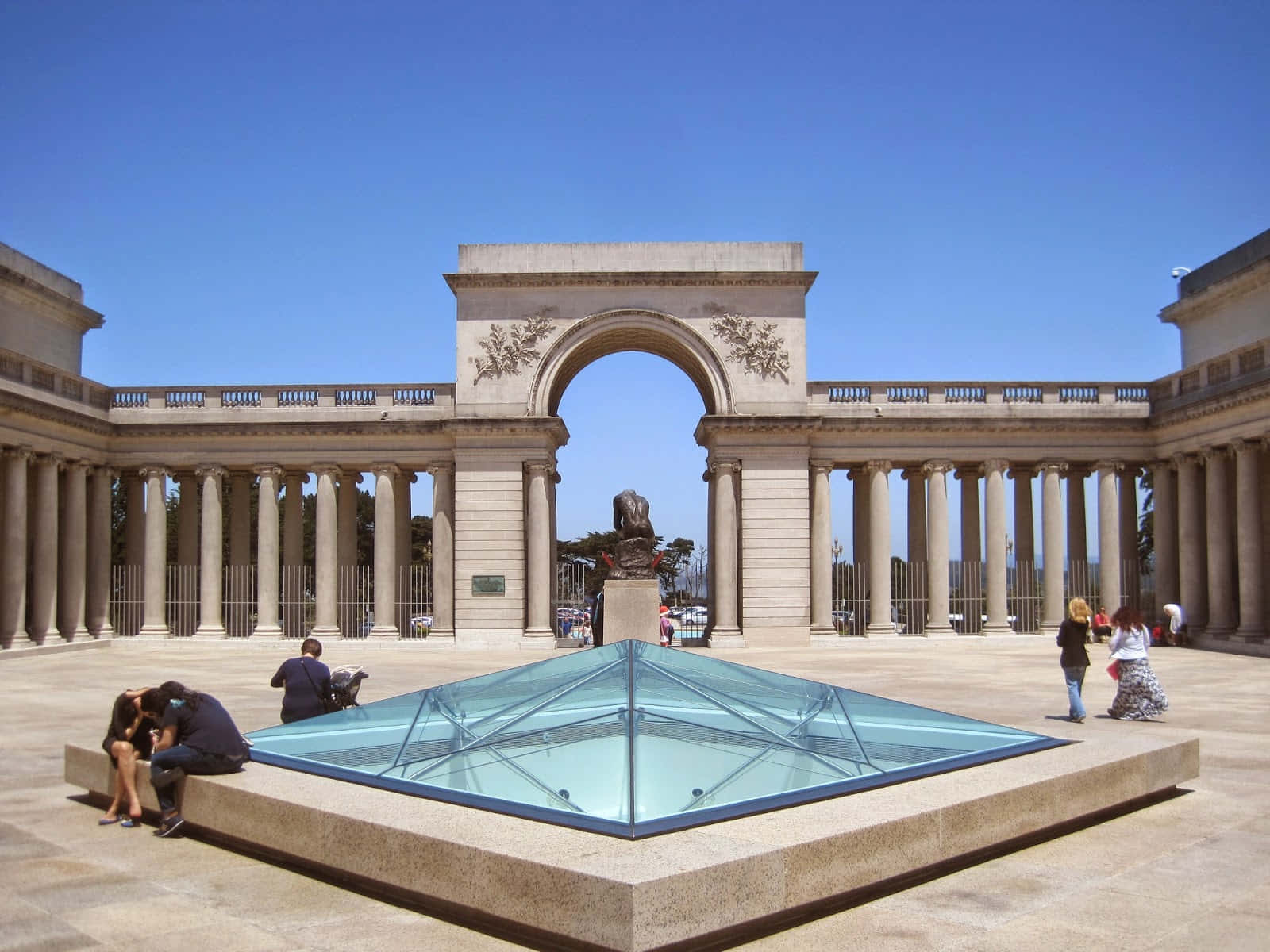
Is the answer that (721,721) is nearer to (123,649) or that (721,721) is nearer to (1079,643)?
(1079,643)

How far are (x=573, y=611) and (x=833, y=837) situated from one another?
5615 centimetres

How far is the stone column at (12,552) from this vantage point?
120 ft

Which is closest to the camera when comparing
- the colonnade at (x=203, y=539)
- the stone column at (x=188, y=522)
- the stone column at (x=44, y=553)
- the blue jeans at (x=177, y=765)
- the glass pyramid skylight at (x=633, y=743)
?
the glass pyramid skylight at (x=633, y=743)

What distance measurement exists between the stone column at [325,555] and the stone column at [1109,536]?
29.7 metres

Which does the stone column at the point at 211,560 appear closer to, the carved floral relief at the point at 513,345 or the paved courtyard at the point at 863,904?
the carved floral relief at the point at 513,345

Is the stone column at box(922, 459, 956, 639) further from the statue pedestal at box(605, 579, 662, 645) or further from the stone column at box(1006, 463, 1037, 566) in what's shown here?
the statue pedestal at box(605, 579, 662, 645)

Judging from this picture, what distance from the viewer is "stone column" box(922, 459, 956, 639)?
4359 cm

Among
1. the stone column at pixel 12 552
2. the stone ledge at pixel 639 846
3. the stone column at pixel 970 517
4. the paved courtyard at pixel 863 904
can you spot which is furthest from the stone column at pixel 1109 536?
the stone column at pixel 12 552

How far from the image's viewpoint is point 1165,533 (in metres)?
43.7

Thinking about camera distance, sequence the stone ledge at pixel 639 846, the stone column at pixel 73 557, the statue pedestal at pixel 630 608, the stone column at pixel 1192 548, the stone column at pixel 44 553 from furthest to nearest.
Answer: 1. the stone column at pixel 73 557
2. the stone column at pixel 1192 548
3. the stone column at pixel 44 553
4. the statue pedestal at pixel 630 608
5. the stone ledge at pixel 639 846

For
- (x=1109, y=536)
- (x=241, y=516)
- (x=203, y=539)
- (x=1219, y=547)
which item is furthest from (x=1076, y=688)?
(x=241, y=516)

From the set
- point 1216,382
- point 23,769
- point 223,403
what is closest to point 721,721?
point 23,769

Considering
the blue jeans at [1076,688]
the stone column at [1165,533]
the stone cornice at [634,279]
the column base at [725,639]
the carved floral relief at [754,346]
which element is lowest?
the column base at [725,639]

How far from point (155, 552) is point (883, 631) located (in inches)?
1117
